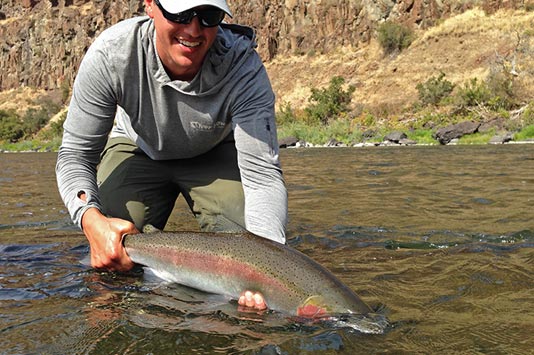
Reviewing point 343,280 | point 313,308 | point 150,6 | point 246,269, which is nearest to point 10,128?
point 150,6

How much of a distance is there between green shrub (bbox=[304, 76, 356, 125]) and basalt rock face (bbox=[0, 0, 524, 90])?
684 cm

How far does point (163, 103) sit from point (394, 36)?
33.8m

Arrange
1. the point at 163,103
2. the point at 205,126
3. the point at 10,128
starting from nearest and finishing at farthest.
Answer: the point at 163,103 → the point at 205,126 → the point at 10,128

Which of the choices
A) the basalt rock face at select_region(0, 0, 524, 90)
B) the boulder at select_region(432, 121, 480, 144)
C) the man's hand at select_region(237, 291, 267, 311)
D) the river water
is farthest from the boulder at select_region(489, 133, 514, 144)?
the basalt rock face at select_region(0, 0, 524, 90)

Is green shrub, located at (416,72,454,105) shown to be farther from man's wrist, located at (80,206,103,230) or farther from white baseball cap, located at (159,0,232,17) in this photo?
man's wrist, located at (80,206,103,230)

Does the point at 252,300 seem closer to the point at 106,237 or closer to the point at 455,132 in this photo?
the point at 106,237

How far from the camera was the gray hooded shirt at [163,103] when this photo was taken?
296 cm

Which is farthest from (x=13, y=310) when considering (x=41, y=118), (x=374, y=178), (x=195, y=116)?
(x=41, y=118)

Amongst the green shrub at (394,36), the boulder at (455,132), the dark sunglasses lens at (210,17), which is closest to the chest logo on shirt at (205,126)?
the dark sunglasses lens at (210,17)

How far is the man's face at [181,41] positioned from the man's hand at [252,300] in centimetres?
119

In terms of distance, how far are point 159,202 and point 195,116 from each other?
94cm

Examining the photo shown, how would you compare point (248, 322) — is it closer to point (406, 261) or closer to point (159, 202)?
point (406, 261)

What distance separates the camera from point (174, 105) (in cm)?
316

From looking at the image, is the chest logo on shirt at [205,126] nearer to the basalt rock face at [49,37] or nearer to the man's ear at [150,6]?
the man's ear at [150,6]
